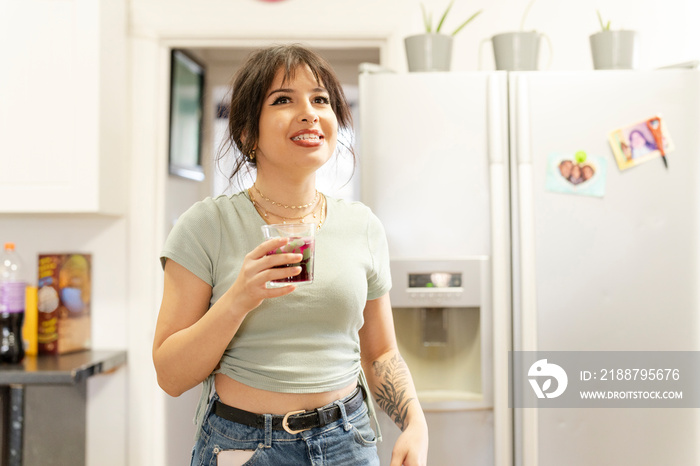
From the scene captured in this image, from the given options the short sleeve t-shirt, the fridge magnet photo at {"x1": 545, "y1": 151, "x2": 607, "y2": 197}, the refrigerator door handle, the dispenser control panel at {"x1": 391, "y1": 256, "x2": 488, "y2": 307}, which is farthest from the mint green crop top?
the fridge magnet photo at {"x1": 545, "y1": 151, "x2": 607, "y2": 197}

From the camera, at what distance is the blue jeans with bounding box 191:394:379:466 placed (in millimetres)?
1007

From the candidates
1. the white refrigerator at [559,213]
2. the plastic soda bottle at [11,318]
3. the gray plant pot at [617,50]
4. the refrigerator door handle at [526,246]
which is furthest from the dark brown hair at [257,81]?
the plastic soda bottle at [11,318]

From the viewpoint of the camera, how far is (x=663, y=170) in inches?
69.4

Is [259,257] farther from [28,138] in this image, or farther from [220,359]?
[28,138]

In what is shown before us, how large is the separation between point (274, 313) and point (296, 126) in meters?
0.30

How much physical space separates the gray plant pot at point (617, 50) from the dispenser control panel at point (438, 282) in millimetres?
723

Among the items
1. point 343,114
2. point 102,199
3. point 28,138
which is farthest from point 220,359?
point 28,138

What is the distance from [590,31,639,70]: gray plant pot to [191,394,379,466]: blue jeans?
1395mm

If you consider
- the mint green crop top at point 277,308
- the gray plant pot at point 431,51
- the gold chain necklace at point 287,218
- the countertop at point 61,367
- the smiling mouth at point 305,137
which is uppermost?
the gray plant pot at point 431,51

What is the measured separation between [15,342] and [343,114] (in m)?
1.63

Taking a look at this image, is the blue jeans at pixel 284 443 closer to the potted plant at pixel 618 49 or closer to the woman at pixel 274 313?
the woman at pixel 274 313

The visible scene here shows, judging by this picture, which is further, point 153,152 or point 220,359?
point 153,152

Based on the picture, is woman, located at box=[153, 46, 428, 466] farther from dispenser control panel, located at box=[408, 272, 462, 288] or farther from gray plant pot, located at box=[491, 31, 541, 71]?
gray plant pot, located at box=[491, 31, 541, 71]

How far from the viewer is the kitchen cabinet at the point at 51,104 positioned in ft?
6.95
